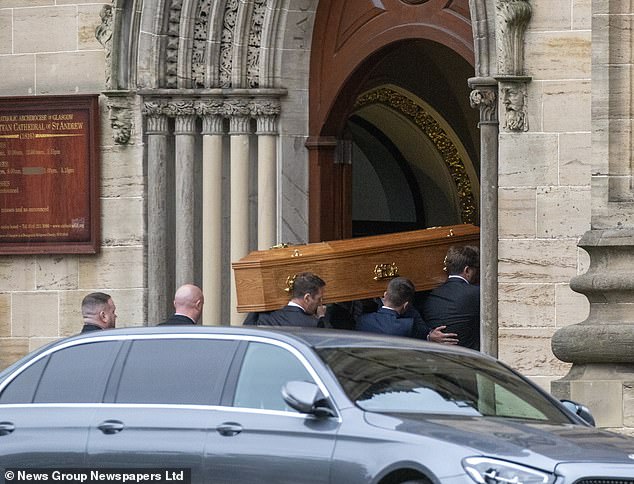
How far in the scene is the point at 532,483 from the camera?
26.9ft

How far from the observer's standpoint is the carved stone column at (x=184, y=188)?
1636 centimetres

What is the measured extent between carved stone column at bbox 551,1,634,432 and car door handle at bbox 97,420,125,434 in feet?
12.9

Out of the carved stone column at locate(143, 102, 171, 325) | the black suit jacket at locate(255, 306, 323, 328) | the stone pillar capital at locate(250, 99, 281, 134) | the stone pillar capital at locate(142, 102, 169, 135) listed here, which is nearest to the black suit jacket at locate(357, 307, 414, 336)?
the black suit jacket at locate(255, 306, 323, 328)

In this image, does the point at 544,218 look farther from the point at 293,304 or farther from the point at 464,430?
the point at 464,430

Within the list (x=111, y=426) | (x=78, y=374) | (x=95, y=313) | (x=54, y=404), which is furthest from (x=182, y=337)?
(x=95, y=313)

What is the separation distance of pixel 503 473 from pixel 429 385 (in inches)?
47.2

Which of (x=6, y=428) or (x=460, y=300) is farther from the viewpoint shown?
(x=460, y=300)

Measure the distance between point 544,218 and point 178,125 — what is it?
3571mm

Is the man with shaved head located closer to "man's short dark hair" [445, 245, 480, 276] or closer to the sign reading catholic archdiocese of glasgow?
"man's short dark hair" [445, 245, 480, 276]

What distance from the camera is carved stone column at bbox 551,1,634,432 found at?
12.8m

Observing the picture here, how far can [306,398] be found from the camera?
29.2ft

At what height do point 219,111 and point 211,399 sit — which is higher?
point 219,111

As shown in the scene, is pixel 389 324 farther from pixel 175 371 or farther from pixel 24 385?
pixel 175 371

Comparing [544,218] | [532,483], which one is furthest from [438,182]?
[532,483]
